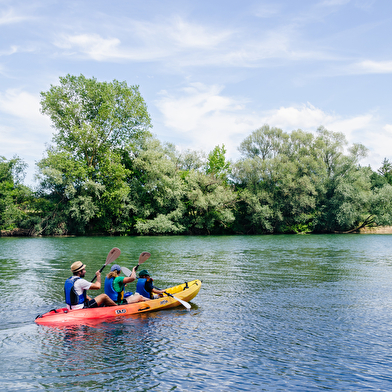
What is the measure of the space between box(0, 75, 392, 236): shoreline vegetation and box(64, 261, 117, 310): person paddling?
3094cm

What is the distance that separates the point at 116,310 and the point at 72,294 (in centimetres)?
126

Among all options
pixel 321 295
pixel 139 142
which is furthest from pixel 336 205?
pixel 321 295

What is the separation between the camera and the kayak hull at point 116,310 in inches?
338

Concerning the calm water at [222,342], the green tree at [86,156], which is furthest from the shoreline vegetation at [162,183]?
the calm water at [222,342]

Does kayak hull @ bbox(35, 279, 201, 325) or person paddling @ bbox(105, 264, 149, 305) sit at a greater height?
person paddling @ bbox(105, 264, 149, 305)

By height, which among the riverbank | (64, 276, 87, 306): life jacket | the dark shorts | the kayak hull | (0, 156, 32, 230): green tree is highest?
(0, 156, 32, 230): green tree

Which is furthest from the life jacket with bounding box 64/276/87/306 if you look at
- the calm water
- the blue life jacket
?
the blue life jacket

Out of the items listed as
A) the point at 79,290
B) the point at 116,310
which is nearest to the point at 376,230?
the point at 116,310

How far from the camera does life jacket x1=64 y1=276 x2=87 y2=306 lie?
28.3 feet

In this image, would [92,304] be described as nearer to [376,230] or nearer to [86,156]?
[86,156]

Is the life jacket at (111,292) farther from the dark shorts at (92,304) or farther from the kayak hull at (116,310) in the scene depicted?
the dark shorts at (92,304)

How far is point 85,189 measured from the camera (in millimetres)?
39938

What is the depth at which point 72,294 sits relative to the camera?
345 inches

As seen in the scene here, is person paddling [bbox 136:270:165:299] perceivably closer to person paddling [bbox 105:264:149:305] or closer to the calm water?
person paddling [bbox 105:264:149:305]
